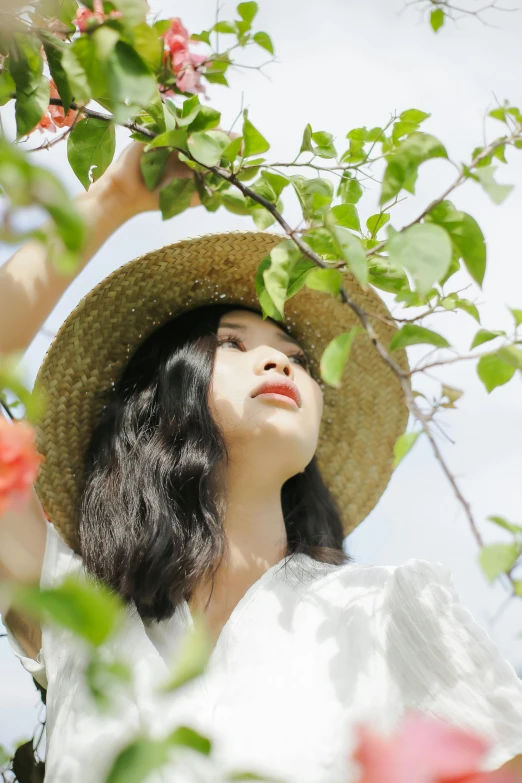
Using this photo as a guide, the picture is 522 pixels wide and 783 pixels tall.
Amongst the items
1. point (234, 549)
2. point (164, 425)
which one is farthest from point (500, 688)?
point (164, 425)

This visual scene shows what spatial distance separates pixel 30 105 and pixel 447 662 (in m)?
0.92

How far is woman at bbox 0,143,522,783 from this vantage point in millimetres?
1180

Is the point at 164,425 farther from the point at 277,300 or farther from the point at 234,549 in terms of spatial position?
the point at 277,300

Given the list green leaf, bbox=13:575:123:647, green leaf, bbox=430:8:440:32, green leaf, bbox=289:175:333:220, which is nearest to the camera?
green leaf, bbox=13:575:123:647

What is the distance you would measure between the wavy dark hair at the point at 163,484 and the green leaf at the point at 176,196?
14.9 inches

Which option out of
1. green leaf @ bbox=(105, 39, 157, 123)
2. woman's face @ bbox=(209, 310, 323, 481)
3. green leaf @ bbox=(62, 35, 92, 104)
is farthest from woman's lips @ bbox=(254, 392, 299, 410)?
green leaf @ bbox=(105, 39, 157, 123)

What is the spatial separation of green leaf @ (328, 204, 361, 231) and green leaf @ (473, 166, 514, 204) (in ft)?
1.16

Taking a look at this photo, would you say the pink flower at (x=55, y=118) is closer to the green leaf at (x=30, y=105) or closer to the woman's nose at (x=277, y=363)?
the green leaf at (x=30, y=105)

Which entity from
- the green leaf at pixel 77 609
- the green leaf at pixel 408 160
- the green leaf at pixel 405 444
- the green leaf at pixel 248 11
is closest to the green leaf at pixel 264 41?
the green leaf at pixel 248 11

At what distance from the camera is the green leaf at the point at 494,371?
2.61ft

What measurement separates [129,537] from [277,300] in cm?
69

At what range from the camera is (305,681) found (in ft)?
4.12

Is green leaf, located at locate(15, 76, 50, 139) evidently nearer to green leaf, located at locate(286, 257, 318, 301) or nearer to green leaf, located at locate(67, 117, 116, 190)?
green leaf, located at locate(67, 117, 116, 190)

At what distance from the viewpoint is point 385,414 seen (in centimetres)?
196
